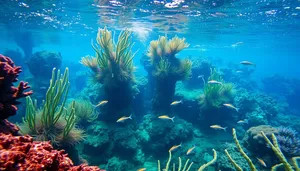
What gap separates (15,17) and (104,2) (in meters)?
13.2

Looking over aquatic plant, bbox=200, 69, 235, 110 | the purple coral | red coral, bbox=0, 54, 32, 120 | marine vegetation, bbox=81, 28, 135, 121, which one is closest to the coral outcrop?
aquatic plant, bbox=200, 69, 235, 110

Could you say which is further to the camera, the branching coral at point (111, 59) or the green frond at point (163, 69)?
the green frond at point (163, 69)

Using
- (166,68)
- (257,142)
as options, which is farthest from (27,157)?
(166,68)

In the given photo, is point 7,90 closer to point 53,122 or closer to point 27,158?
point 53,122

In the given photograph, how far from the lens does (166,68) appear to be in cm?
1034

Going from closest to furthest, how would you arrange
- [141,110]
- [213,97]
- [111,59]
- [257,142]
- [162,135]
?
[257,142]
[111,59]
[162,135]
[213,97]
[141,110]

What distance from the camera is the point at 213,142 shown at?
1048 centimetres

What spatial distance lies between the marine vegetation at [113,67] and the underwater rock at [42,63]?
11.1m

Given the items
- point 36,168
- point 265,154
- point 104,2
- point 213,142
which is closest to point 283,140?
point 265,154

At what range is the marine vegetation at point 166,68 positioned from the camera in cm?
1043

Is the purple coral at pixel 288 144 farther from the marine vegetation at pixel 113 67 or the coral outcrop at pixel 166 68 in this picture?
the marine vegetation at pixel 113 67

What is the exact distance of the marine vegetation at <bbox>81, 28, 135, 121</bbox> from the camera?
8.65 m

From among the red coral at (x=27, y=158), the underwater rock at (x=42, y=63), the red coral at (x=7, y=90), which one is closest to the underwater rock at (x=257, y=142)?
the red coral at (x=27, y=158)

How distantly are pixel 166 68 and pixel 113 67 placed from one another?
3023 millimetres
